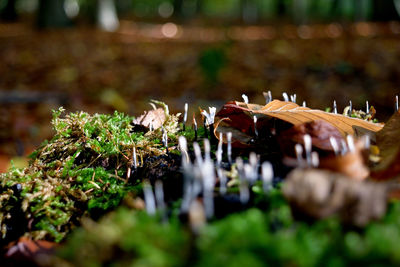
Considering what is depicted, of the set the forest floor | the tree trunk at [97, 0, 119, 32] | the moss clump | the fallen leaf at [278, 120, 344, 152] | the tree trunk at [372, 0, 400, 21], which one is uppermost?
the tree trunk at [97, 0, 119, 32]

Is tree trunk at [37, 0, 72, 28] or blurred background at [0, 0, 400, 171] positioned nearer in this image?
blurred background at [0, 0, 400, 171]

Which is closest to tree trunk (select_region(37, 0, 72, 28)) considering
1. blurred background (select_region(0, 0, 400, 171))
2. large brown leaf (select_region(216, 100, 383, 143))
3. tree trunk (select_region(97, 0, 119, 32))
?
blurred background (select_region(0, 0, 400, 171))

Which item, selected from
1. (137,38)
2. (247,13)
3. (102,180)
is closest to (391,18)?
(137,38)

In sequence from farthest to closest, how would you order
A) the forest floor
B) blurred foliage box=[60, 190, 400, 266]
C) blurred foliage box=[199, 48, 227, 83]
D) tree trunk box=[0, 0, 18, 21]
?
tree trunk box=[0, 0, 18, 21] < blurred foliage box=[199, 48, 227, 83] < the forest floor < blurred foliage box=[60, 190, 400, 266]

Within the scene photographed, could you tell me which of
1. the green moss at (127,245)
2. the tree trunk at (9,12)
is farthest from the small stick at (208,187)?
the tree trunk at (9,12)

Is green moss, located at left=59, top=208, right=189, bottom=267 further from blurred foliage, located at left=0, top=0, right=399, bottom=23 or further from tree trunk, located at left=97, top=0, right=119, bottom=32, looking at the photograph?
tree trunk, located at left=97, top=0, right=119, bottom=32

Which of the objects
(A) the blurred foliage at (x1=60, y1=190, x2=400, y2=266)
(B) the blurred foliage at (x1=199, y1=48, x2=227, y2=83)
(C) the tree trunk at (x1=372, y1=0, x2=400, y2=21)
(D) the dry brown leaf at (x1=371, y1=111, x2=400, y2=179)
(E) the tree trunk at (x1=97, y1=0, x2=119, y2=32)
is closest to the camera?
(A) the blurred foliage at (x1=60, y1=190, x2=400, y2=266)

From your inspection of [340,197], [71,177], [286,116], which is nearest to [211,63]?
[286,116]

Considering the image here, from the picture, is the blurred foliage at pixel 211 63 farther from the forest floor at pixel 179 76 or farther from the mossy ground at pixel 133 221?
the mossy ground at pixel 133 221

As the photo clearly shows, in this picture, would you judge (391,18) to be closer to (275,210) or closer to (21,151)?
(21,151)
